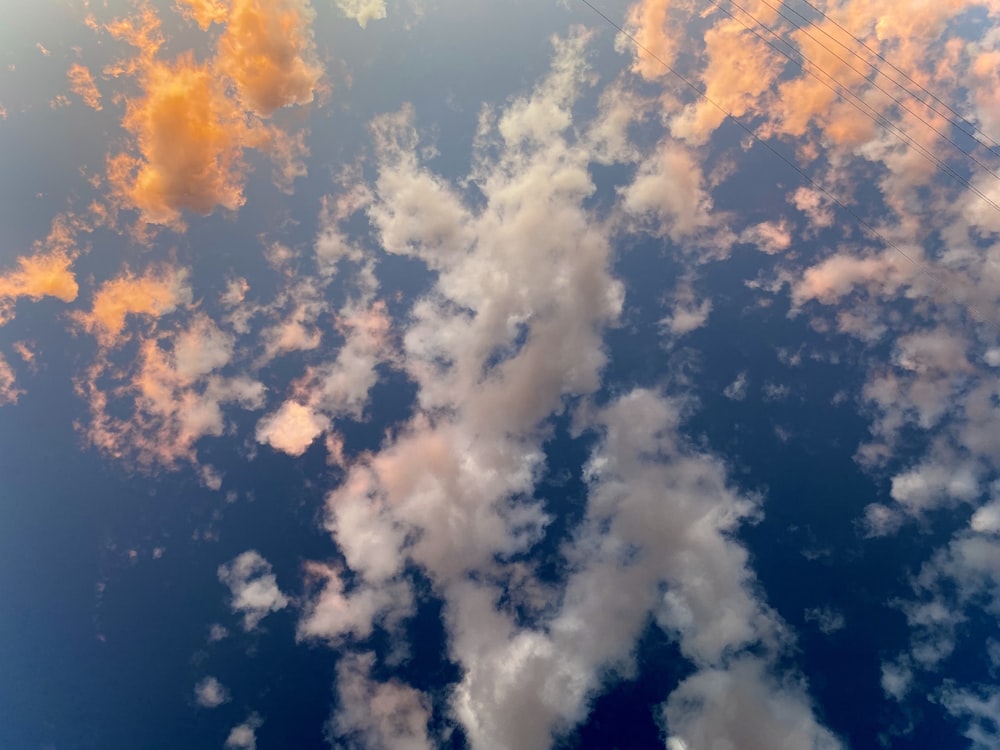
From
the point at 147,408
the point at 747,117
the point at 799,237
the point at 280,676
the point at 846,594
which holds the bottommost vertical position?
the point at 846,594

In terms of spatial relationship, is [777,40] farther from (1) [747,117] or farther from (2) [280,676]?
(2) [280,676]

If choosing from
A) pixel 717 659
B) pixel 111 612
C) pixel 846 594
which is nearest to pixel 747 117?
pixel 846 594

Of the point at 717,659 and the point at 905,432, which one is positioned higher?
the point at 905,432

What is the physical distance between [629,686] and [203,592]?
4390cm

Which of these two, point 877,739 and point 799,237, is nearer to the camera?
point 877,739

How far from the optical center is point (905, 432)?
2028 inches

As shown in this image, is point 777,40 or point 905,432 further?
Result: point 777,40

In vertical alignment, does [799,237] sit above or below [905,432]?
above

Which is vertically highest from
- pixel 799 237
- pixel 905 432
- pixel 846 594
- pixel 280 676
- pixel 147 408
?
pixel 147 408

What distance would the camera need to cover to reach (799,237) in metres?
53.9

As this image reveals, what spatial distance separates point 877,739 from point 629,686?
23327mm

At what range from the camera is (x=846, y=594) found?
51.6m

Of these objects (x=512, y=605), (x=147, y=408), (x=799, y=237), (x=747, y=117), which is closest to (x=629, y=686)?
(x=512, y=605)

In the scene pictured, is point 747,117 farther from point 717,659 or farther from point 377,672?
point 377,672
